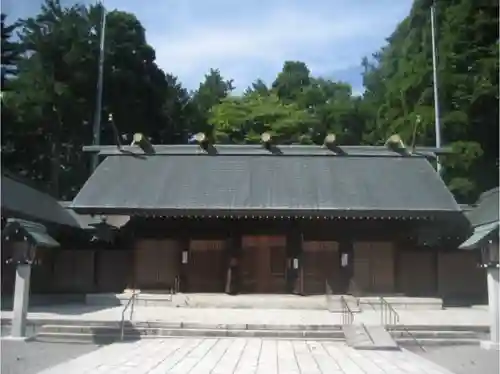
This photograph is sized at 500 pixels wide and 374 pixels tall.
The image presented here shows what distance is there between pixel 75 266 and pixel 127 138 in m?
6.45

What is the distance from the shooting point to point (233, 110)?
3008cm

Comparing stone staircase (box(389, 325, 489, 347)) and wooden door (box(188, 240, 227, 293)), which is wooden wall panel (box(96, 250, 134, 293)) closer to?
wooden door (box(188, 240, 227, 293))

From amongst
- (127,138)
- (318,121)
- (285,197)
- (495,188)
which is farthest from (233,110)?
(495,188)

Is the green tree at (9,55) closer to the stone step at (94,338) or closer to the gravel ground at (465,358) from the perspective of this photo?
the stone step at (94,338)

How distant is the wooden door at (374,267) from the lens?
608 inches

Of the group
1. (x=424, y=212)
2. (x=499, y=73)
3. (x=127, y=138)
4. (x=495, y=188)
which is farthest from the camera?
(x=127, y=138)

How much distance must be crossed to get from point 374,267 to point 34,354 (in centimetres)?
989

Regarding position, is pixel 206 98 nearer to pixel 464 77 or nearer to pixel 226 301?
pixel 226 301

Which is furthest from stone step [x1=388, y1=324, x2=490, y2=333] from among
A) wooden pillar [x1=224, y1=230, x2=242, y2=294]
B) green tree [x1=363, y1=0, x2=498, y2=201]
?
wooden pillar [x1=224, y1=230, x2=242, y2=294]

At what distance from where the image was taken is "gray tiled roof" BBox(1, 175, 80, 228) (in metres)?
11.1

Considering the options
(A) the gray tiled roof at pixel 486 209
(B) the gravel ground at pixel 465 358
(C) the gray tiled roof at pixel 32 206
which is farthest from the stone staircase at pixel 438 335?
(C) the gray tiled roof at pixel 32 206

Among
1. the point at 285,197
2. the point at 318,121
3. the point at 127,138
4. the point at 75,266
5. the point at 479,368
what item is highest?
the point at 318,121

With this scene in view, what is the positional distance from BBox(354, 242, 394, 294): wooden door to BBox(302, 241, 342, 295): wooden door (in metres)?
0.56

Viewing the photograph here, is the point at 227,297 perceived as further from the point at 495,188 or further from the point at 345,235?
the point at 495,188
